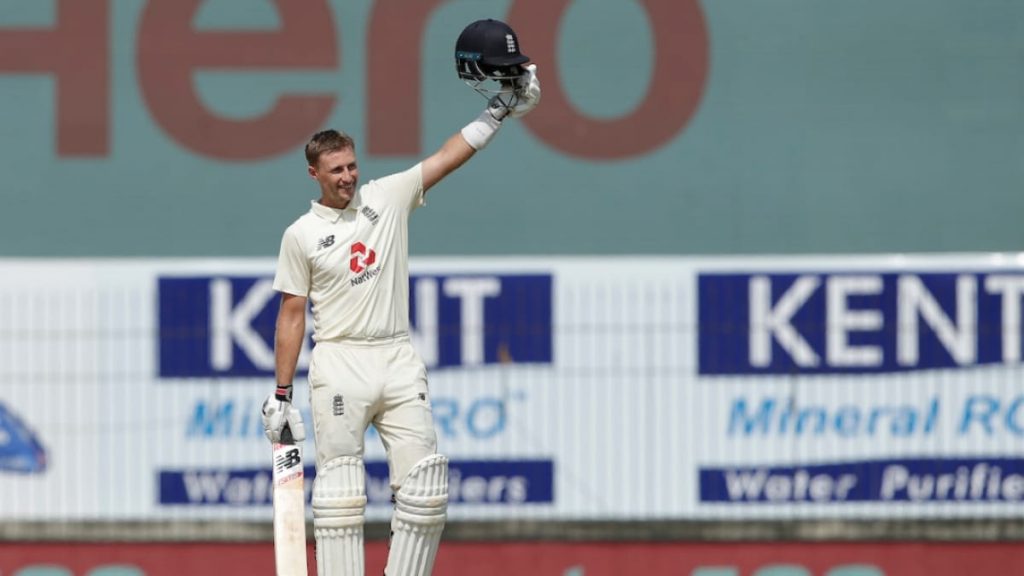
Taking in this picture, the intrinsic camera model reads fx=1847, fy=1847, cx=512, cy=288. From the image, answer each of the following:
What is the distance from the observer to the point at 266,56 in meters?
14.8

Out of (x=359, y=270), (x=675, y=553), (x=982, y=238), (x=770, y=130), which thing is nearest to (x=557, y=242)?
(x=770, y=130)

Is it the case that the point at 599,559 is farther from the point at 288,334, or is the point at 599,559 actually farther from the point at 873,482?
the point at 288,334

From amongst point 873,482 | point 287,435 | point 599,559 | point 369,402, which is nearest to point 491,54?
point 369,402

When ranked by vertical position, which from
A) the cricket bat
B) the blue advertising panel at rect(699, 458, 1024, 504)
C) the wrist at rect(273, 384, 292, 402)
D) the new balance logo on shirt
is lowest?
the blue advertising panel at rect(699, 458, 1024, 504)

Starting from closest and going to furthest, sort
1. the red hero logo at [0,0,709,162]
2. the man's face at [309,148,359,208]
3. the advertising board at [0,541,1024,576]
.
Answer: the man's face at [309,148,359,208], the advertising board at [0,541,1024,576], the red hero logo at [0,0,709,162]

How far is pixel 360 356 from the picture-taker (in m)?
7.54

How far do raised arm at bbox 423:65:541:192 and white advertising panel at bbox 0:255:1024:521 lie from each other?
12.3ft

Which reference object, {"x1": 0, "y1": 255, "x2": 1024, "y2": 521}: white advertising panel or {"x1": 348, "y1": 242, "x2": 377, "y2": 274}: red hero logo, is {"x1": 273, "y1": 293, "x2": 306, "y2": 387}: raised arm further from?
{"x1": 0, "y1": 255, "x2": 1024, "y2": 521}: white advertising panel

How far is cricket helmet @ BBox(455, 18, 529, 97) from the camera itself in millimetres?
7508

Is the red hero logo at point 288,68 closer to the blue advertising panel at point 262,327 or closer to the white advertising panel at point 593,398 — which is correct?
the blue advertising panel at point 262,327

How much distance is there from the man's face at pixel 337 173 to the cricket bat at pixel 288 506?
3.30ft

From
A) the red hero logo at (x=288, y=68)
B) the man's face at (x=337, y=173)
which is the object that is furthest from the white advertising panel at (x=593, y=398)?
the man's face at (x=337, y=173)

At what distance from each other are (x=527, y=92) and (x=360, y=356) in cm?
129

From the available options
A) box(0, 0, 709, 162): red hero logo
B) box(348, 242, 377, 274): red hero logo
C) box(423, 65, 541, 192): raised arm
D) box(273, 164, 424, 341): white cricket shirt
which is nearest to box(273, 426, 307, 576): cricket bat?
box(273, 164, 424, 341): white cricket shirt
